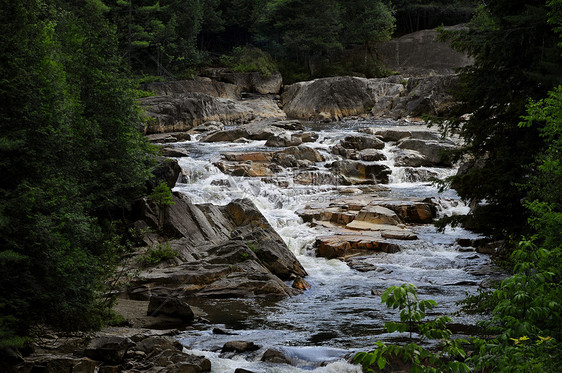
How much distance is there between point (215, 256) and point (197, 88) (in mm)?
30808

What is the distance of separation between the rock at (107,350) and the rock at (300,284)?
6957mm

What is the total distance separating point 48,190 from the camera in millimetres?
7812

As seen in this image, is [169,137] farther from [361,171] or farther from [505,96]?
[505,96]

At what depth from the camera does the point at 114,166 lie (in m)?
14.2

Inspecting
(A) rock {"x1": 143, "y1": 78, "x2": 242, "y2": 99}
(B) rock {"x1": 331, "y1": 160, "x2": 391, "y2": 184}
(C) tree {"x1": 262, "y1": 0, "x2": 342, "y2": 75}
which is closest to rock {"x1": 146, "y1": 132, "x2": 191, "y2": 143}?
(A) rock {"x1": 143, "y1": 78, "x2": 242, "y2": 99}

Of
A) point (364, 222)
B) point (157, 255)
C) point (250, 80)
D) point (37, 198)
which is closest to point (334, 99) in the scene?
point (250, 80)

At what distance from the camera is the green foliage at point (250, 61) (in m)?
48.0

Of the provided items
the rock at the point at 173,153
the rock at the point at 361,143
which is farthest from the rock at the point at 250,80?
the rock at the point at 173,153

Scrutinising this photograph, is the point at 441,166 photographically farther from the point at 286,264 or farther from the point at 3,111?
the point at 3,111

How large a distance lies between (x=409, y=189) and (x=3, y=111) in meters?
20.2

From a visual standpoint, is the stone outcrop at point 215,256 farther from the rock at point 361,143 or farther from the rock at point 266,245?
the rock at point 361,143

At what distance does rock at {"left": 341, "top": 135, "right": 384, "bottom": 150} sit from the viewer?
30141 mm

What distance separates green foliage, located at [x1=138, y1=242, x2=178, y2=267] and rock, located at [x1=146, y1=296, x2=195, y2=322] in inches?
109

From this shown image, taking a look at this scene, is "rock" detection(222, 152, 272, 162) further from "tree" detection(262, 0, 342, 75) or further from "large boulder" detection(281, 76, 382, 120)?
"tree" detection(262, 0, 342, 75)
